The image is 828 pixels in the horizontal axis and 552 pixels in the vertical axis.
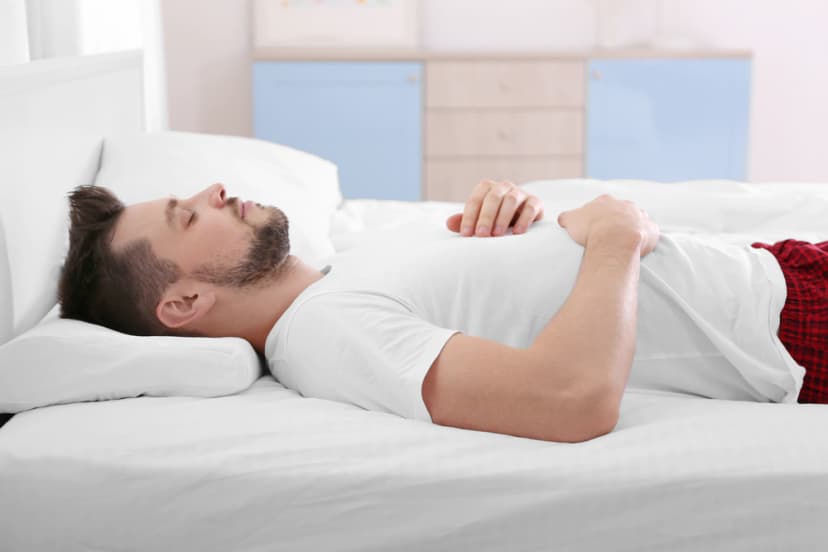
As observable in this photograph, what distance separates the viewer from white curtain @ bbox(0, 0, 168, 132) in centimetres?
183

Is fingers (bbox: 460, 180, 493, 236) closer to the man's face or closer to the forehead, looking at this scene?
the man's face

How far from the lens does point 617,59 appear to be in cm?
405

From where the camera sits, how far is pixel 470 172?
412 cm

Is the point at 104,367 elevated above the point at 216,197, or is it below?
below

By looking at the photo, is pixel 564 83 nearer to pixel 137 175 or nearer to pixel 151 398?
pixel 137 175

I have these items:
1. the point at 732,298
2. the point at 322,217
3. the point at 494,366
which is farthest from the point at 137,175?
the point at 732,298

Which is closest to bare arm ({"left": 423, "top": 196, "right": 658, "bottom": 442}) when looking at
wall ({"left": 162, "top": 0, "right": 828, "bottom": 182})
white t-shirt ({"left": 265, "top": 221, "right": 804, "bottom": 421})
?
white t-shirt ({"left": 265, "top": 221, "right": 804, "bottom": 421})

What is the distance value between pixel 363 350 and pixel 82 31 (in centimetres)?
144

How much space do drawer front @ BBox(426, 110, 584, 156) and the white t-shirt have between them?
9.11 ft

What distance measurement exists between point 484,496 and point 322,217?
1.08 meters

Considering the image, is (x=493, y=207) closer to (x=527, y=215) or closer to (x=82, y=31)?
(x=527, y=215)

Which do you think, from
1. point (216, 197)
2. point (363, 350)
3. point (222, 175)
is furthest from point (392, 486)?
point (222, 175)

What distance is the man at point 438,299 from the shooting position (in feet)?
3.70

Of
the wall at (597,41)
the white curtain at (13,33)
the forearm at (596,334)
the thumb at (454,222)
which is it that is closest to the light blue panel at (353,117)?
the wall at (597,41)
